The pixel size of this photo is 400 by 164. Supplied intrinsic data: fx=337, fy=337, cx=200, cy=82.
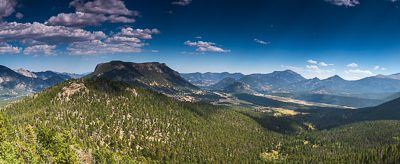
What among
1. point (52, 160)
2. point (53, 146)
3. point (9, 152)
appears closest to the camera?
point (9, 152)

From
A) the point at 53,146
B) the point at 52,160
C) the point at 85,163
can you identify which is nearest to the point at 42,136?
the point at 53,146

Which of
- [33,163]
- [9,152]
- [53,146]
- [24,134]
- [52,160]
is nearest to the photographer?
[9,152]

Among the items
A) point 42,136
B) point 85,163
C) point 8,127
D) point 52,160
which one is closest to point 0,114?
point 8,127

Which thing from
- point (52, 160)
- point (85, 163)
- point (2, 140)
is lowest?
point (85, 163)

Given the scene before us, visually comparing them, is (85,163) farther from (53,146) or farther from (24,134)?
(53,146)

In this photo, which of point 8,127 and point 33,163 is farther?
point 8,127

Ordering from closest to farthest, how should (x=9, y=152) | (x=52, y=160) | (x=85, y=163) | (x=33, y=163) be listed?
(x=9, y=152) < (x=33, y=163) < (x=52, y=160) < (x=85, y=163)

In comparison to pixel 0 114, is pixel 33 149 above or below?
below

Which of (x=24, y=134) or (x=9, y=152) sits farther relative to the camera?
(x=24, y=134)

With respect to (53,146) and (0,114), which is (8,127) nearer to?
(0,114)
